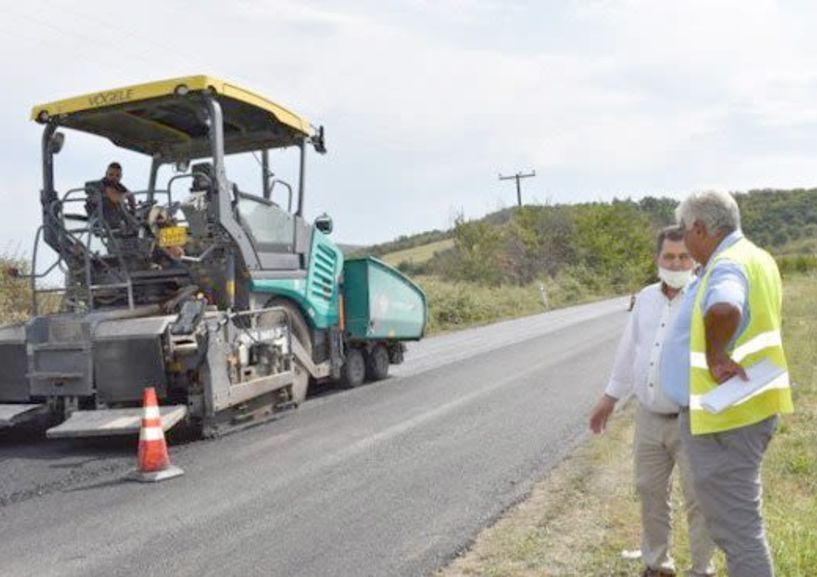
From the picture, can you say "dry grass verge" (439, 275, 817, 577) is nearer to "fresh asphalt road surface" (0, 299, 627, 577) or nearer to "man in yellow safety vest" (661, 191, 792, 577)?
"fresh asphalt road surface" (0, 299, 627, 577)

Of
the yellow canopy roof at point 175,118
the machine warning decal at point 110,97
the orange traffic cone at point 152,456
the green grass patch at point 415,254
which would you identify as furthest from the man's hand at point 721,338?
the green grass patch at point 415,254

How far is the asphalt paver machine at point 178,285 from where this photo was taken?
24.1ft

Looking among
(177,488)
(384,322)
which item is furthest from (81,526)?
(384,322)

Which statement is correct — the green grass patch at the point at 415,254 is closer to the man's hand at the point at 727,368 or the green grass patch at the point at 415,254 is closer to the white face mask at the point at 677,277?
the white face mask at the point at 677,277

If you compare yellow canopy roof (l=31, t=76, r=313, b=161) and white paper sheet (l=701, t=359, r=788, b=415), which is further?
yellow canopy roof (l=31, t=76, r=313, b=161)

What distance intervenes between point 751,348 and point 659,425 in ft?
3.34

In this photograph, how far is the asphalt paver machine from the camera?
735 cm

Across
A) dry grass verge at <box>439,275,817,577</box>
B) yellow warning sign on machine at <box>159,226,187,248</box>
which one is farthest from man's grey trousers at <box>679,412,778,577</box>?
yellow warning sign on machine at <box>159,226,187,248</box>

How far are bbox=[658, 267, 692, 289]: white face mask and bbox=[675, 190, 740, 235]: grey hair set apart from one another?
2.72 feet

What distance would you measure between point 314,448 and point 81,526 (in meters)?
2.28

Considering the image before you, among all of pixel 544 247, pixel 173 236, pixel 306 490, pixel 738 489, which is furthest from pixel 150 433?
pixel 544 247

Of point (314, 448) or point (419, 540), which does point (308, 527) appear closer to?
point (419, 540)

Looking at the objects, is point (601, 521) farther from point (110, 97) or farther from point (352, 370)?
point (352, 370)

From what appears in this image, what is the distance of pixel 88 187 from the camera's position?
8086 mm
